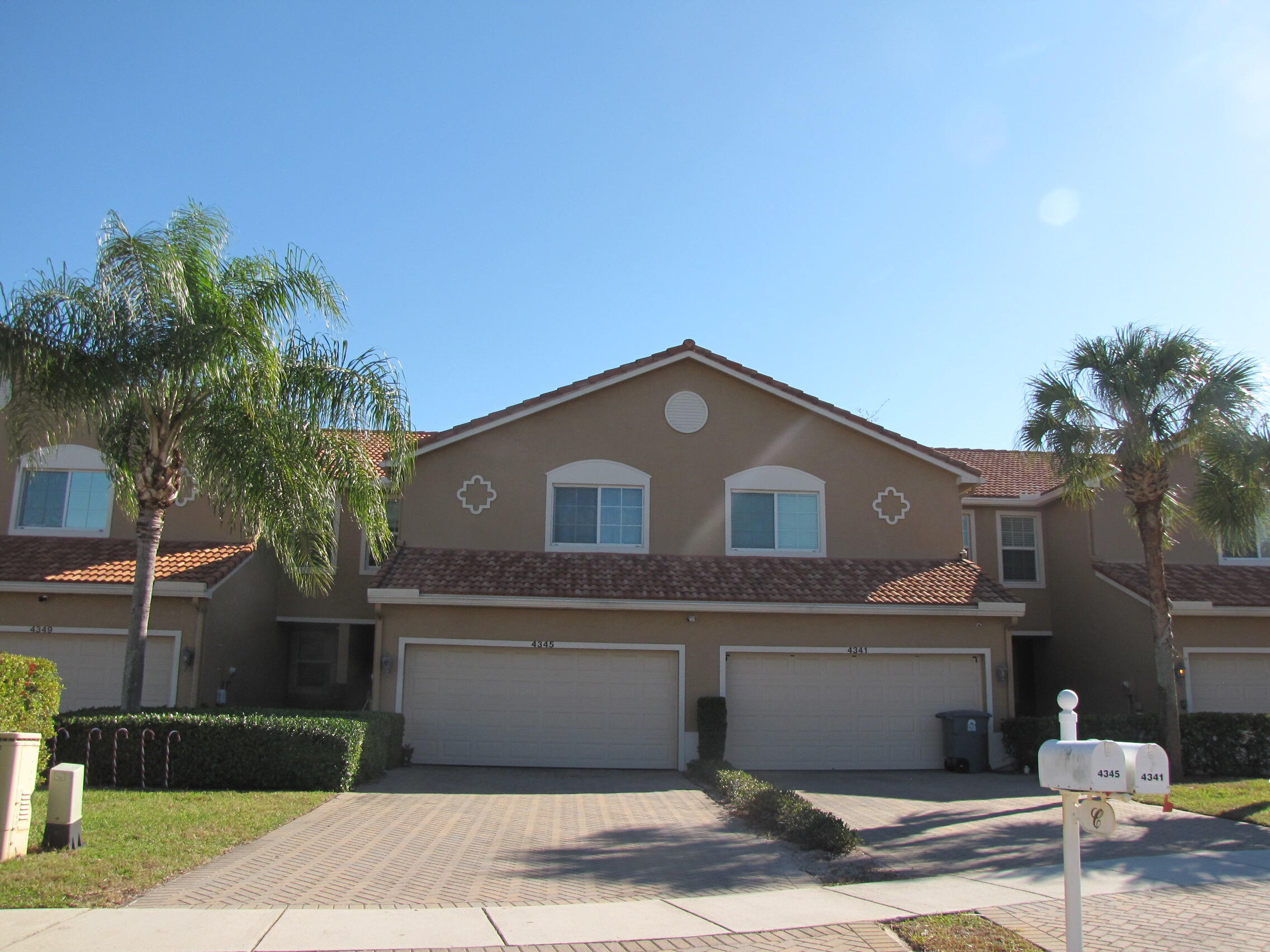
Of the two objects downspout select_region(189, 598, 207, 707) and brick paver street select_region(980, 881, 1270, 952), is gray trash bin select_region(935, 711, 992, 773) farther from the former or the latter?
downspout select_region(189, 598, 207, 707)

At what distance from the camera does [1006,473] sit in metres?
24.2

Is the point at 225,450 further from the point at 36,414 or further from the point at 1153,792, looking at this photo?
the point at 1153,792

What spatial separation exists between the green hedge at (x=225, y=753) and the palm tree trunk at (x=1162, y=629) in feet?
40.2

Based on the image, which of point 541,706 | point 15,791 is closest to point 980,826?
point 541,706

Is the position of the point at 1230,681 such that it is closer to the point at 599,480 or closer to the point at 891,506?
the point at 891,506

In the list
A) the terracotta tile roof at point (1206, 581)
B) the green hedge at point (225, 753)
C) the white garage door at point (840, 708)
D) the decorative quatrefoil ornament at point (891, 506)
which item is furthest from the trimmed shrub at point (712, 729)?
the terracotta tile roof at point (1206, 581)

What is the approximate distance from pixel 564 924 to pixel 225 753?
7724mm

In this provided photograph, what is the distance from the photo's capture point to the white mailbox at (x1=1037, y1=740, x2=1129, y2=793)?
5070 millimetres

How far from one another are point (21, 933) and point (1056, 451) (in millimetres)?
14877

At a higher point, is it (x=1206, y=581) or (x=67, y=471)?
(x=67, y=471)

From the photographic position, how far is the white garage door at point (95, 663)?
1758 cm

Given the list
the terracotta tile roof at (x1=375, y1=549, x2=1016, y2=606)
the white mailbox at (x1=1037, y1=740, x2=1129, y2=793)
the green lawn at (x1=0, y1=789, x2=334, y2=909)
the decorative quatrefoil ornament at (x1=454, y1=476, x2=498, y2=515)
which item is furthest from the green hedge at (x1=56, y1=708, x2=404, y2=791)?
the white mailbox at (x1=1037, y1=740, x2=1129, y2=793)

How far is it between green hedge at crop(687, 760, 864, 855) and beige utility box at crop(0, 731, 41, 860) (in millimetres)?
6872

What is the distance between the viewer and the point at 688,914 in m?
7.22
